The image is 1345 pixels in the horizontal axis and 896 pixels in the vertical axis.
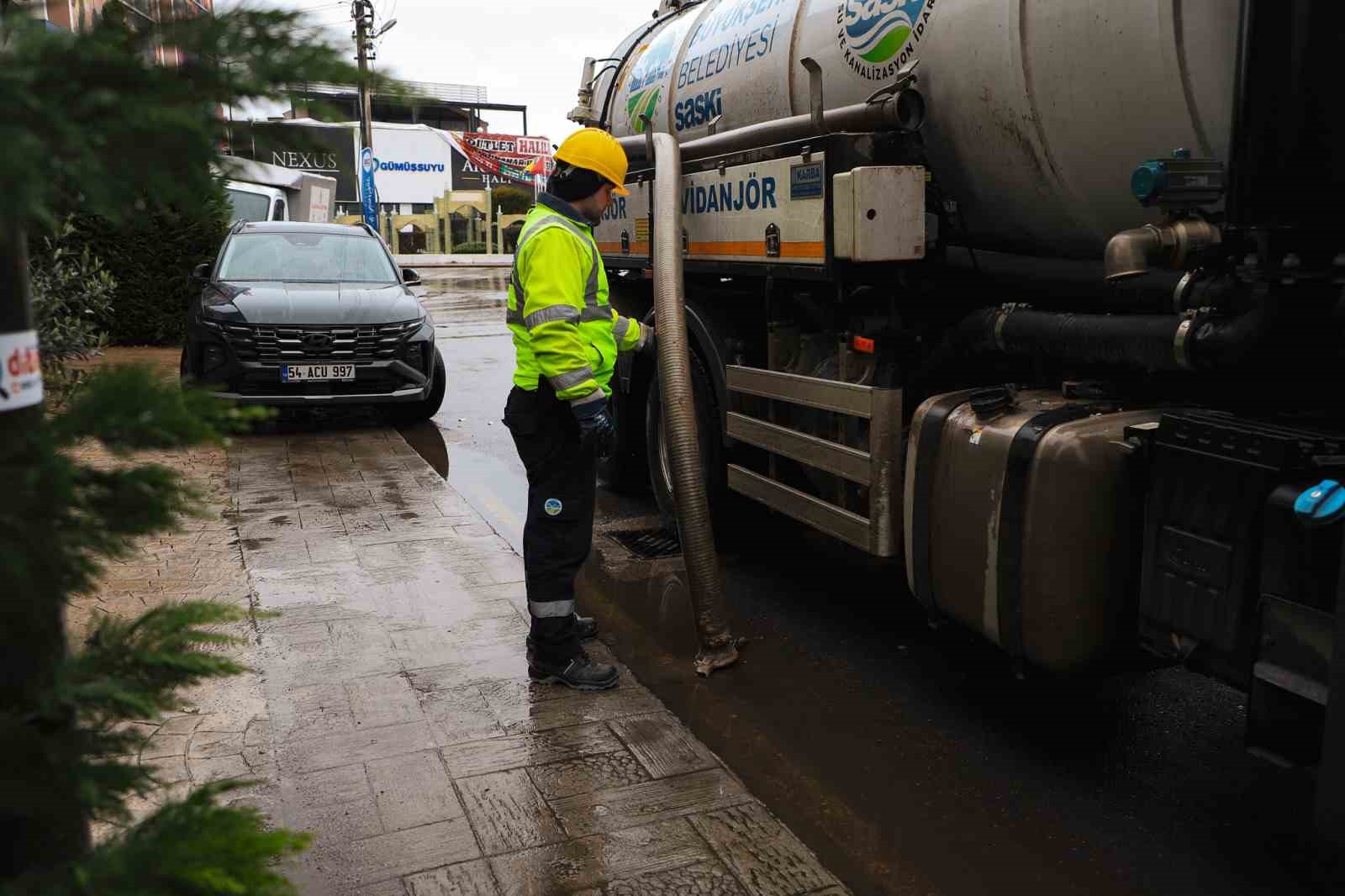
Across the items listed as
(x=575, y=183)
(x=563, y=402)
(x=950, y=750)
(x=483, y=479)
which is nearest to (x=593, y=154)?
(x=575, y=183)

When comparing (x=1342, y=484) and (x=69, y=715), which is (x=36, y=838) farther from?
(x=1342, y=484)

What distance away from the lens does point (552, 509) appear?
14.7ft

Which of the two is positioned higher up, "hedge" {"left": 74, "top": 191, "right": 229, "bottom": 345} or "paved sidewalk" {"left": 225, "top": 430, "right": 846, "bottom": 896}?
"hedge" {"left": 74, "top": 191, "right": 229, "bottom": 345}

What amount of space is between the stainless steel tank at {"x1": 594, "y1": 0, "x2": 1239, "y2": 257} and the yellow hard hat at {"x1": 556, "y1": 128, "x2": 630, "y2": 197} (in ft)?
3.63

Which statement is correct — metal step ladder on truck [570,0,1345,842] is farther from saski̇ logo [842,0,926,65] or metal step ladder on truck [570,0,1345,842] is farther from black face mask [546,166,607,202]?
black face mask [546,166,607,202]

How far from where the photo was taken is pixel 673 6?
7.13 metres

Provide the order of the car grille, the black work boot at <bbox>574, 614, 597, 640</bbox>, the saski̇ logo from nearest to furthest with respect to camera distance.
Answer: the saski̇ logo < the black work boot at <bbox>574, 614, 597, 640</bbox> < the car grille

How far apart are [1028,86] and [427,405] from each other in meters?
7.26

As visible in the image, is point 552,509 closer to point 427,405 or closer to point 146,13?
point 146,13

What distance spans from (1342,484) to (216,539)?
549 centimetres

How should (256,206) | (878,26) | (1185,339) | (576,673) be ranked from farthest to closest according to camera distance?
1. (256,206)
2. (878,26)
3. (576,673)
4. (1185,339)

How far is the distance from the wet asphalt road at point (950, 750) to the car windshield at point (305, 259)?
562cm

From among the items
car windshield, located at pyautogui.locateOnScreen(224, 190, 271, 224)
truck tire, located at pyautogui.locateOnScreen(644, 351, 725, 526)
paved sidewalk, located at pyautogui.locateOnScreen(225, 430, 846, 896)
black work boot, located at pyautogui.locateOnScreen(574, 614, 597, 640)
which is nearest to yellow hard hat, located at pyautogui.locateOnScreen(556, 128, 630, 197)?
truck tire, located at pyautogui.locateOnScreen(644, 351, 725, 526)

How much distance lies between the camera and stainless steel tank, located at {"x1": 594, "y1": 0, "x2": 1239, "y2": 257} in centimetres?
342
